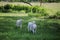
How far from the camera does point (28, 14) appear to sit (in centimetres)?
235

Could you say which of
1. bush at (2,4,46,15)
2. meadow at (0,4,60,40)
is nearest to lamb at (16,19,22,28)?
meadow at (0,4,60,40)

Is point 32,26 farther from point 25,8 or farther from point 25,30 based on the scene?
point 25,8

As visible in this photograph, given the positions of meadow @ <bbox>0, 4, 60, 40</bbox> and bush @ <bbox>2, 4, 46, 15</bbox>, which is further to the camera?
bush @ <bbox>2, 4, 46, 15</bbox>

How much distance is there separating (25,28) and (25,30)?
25 millimetres

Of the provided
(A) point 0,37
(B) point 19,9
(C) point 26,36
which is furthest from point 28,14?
(A) point 0,37

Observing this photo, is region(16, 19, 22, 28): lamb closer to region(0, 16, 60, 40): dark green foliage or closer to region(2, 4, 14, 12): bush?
region(0, 16, 60, 40): dark green foliage

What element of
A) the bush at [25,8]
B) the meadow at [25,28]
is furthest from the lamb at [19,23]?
the bush at [25,8]

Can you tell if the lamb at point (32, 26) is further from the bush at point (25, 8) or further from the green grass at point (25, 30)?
the bush at point (25, 8)

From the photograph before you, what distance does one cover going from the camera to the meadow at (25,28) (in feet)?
7.38

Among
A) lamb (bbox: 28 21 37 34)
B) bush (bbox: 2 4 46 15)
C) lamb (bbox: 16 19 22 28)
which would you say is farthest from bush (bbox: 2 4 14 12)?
lamb (bbox: 28 21 37 34)

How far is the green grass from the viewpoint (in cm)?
225

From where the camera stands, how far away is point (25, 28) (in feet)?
7.56

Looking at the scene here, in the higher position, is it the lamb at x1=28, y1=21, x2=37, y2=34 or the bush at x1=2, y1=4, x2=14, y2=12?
the bush at x1=2, y1=4, x2=14, y2=12

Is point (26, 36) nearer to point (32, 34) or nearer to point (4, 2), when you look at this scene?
point (32, 34)
